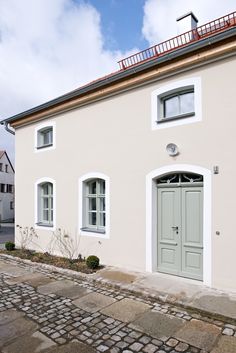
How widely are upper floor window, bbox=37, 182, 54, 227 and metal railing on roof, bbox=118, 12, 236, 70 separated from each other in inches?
192

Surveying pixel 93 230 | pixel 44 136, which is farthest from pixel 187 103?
pixel 44 136

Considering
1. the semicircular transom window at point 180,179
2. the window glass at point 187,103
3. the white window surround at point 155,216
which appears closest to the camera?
the white window surround at point 155,216

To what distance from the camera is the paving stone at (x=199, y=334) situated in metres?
3.60

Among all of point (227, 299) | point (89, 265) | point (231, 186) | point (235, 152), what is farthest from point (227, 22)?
point (89, 265)

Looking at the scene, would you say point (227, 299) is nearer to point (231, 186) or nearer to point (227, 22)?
point (231, 186)

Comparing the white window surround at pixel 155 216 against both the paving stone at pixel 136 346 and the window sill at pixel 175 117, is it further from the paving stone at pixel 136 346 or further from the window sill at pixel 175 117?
the paving stone at pixel 136 346

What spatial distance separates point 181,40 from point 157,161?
4.18m

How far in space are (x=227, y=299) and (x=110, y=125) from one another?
16.1 ft

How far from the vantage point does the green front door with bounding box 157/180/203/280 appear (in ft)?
19.4

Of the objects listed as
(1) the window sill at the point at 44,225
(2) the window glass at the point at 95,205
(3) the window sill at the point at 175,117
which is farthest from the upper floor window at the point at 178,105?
(1) the window sill at the point at 44,225

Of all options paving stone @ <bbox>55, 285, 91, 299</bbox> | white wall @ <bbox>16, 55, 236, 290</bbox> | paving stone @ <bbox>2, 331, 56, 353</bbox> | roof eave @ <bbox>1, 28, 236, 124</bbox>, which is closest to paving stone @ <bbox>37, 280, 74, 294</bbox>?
paving stone @ <bbox>55, 285, 91, 299</bbox>

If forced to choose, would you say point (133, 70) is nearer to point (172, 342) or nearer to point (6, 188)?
point (172, 342)

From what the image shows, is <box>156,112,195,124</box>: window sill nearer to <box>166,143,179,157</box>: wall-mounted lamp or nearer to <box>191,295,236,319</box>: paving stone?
<box>166,143,179,157</box>: wall-mounted lamp

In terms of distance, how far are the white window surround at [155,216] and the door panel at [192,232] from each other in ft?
0.79
